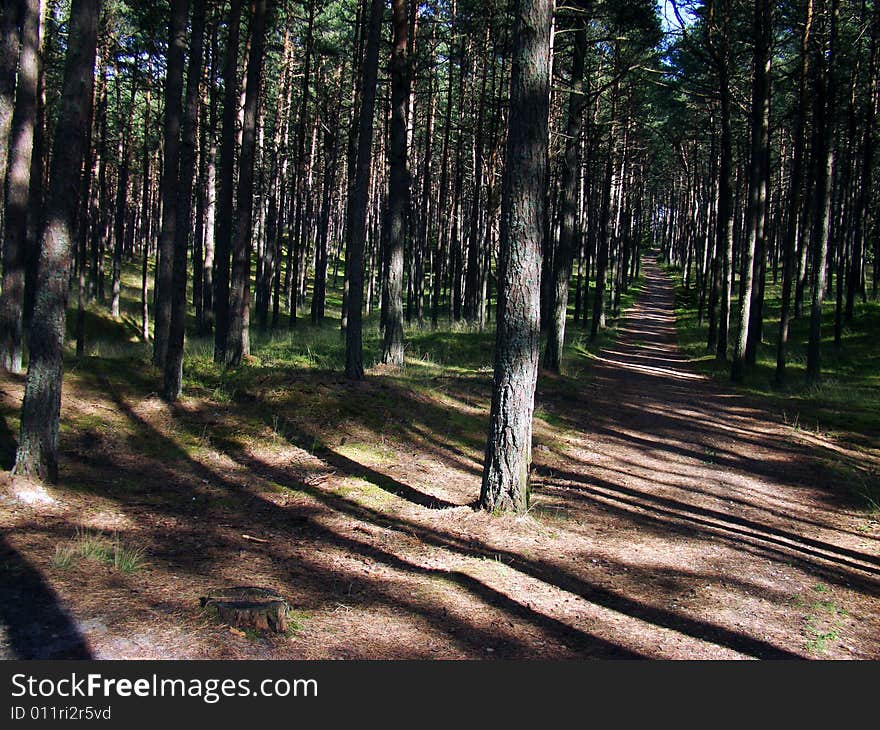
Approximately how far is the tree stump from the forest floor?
0.38 ft

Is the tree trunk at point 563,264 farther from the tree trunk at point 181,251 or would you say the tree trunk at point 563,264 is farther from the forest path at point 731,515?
the tree trunk at point 181,251

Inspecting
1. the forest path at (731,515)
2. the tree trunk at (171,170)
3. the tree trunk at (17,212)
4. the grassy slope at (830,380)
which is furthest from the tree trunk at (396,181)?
the grassy slope at (830,380)

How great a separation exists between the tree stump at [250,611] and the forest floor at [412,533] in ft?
0.38

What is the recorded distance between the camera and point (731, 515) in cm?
849

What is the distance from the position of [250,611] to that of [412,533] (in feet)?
9.34

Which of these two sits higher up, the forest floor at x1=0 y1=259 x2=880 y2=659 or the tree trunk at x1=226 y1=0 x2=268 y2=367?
the tree trunk at x1=226 y1=0 x2=268 y2=367

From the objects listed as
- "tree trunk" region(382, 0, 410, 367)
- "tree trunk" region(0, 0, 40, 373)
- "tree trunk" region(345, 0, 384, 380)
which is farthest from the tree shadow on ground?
"tree trunk" region(382, 0, 410, 367)

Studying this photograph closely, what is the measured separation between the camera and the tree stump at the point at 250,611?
4.60 m

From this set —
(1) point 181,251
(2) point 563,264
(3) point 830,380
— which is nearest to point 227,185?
(1) point 181,251

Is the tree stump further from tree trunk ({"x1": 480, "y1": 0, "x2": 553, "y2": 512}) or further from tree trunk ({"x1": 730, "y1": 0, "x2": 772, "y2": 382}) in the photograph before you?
tree trunk ({"x1": 730, "y1": 0, "x2": 772, "y2": 382})

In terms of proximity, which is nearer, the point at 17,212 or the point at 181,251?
the point at 17,212

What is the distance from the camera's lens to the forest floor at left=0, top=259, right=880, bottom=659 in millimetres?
4895

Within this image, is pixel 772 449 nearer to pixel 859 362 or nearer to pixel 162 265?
pixel 162 265

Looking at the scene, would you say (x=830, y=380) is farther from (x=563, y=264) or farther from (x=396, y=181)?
(x=396, y=181)
